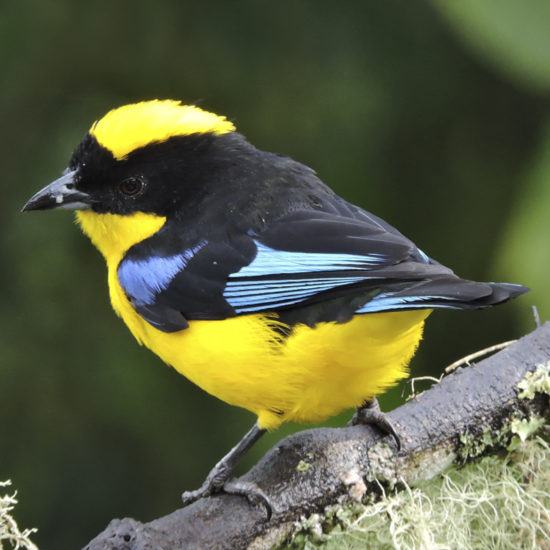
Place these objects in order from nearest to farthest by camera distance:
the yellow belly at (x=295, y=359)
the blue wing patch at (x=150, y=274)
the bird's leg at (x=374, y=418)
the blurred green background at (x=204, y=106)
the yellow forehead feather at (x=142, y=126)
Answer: the yellow belly at (x=295, y=359) → the bird's leg at (x=374, y=418) → the blue wing patch at (x=150, y=274) → the yellow forehead feather at (x=142, y=126) → the blurred green background at (x=204, y=106)

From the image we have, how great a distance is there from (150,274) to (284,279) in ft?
1.55

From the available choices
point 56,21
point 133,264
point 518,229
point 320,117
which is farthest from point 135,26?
point 518,229

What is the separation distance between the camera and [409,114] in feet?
13.7

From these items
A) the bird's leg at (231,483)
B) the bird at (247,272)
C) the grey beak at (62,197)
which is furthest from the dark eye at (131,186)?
the bird's leg at (231,483)

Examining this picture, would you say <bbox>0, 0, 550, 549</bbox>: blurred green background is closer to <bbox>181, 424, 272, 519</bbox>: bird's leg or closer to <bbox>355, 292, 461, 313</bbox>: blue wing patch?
<bbox>181, 424, 272, 519</bbox>: bird's leg

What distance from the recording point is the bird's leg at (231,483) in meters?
2.46

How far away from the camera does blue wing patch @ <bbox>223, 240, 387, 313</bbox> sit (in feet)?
8.26

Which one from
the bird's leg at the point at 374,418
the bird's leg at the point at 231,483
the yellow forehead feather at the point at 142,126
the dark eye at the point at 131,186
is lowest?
the bird's leg at the point at 231,483

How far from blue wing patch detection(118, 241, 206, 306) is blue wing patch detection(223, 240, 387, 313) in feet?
0.62

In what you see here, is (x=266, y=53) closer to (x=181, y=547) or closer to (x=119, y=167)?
(x=119, y=167)

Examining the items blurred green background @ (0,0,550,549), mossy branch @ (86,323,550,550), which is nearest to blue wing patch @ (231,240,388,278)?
mossy branch @ (86,323,550,550)

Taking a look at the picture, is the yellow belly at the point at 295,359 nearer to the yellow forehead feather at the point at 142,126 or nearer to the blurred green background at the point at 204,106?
the yellow forehead feather at the point at 142,126

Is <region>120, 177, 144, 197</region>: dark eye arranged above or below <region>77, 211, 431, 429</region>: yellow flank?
above

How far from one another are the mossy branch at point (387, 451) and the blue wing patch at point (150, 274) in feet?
1.89
